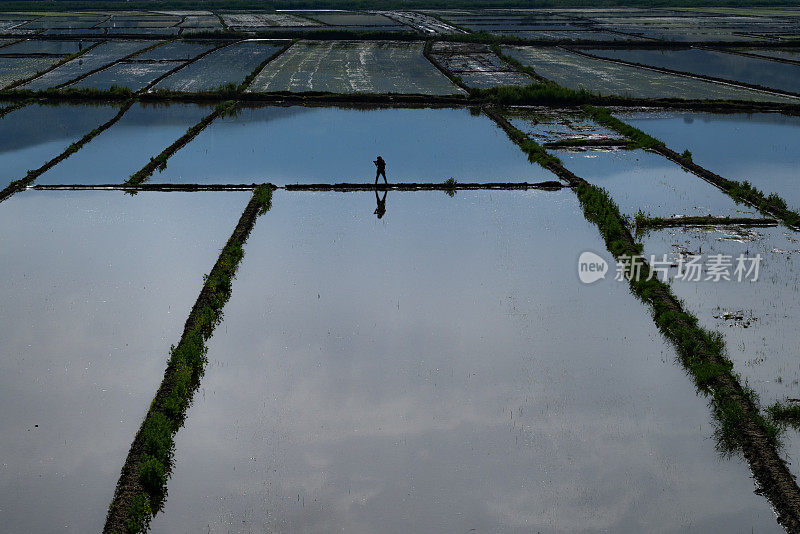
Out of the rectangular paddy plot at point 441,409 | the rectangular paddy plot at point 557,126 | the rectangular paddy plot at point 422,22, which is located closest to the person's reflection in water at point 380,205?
the rectangular paddy plot at point 441,409

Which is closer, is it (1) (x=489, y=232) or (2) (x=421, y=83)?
(1) (x=489, y=232)

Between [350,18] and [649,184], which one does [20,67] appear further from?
[350,18]

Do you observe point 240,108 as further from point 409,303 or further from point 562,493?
point 562,493

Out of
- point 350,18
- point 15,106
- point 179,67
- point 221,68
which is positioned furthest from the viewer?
point 350,18

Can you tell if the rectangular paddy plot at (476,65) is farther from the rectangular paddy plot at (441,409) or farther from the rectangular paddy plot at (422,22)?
the rectangular paddy plot at (441,409)

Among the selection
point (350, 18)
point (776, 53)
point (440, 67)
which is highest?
point (350, 18)

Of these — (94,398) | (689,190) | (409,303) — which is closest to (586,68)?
(689,190)

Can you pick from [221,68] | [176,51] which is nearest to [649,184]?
[221,68]
